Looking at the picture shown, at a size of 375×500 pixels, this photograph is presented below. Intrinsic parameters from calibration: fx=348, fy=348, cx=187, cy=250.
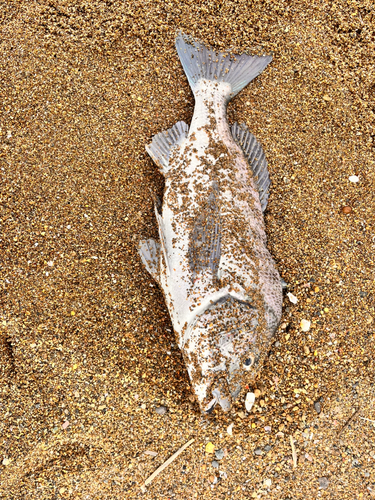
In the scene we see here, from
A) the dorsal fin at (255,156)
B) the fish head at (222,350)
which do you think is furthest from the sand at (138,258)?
the fish head at (222,350)

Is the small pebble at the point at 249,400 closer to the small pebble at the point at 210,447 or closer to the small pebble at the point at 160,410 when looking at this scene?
the small pebble at the point at 210,447

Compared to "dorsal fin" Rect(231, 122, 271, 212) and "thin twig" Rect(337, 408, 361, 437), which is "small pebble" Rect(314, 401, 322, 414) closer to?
"thin twig" Rect(337, 408, 361, 437)

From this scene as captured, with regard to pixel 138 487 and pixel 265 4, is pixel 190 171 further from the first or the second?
pixel 138 487

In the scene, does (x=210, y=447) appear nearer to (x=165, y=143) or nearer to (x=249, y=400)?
(x=249, y=400)

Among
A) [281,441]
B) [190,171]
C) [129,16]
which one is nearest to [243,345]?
[281,441]

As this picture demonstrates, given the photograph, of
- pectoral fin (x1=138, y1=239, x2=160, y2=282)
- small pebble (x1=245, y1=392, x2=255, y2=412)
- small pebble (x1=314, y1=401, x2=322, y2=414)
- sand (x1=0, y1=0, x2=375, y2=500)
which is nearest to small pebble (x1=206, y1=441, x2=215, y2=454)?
sand (x1=0, y1=0, x2=375, y2=500)

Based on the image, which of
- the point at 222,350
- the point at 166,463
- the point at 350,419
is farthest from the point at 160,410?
the point at 350,419
